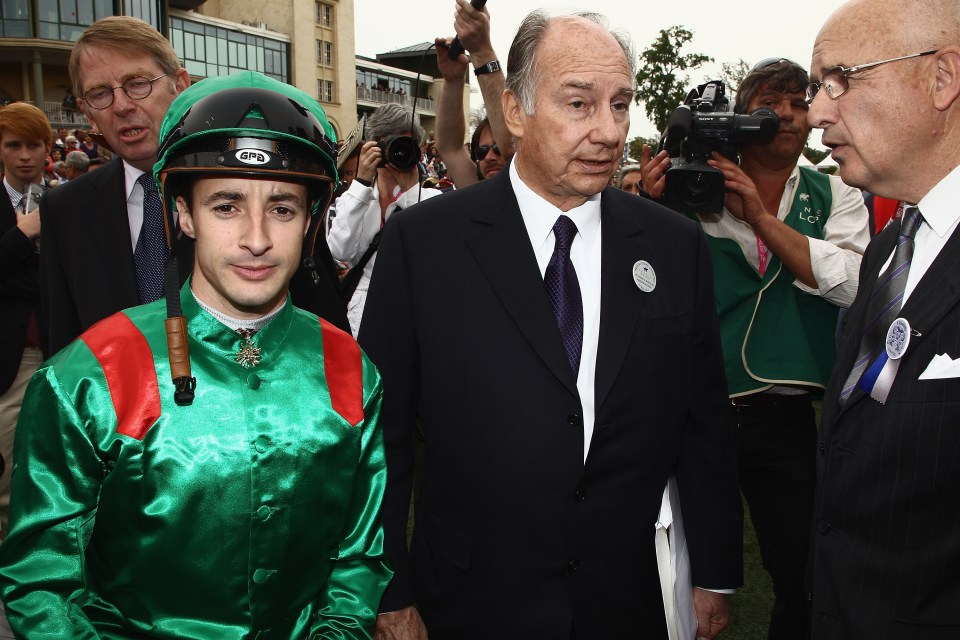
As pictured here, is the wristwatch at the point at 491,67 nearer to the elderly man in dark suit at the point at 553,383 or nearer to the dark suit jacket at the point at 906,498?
the elderly man in dark suit at the point at 553,383

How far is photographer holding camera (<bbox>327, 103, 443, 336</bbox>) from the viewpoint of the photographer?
3.96m

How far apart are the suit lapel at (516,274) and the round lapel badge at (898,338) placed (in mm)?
761

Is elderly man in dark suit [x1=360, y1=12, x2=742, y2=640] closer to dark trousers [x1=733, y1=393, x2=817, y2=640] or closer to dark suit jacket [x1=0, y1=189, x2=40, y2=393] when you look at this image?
dark trousers [x1=733, y1=393, x2=817, y2=640]

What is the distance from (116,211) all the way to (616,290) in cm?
157

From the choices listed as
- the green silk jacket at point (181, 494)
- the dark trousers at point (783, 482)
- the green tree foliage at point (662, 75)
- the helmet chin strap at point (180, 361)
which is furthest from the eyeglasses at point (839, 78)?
the green tree foliage at point (662, 75)

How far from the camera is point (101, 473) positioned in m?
1.52

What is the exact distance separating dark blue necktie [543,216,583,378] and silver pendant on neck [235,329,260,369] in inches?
32.2

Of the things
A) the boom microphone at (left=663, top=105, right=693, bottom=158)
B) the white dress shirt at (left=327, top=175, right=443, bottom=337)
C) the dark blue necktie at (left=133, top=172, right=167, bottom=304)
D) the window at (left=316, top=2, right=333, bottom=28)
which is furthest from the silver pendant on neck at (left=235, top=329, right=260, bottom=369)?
the window at (left=316, top=2, right=333, bottom=28)

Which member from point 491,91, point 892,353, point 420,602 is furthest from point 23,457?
point 491,91

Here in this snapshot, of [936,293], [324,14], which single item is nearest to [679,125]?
[936,293]

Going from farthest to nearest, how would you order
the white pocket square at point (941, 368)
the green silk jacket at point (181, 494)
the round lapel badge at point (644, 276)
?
1. the round lapel badge at point (644, 276)
2. the white pocket square at point (941, 368)
3. the green silk jacket at point (181, 494)

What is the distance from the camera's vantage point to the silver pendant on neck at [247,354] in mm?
1675

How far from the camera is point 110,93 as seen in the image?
252cm

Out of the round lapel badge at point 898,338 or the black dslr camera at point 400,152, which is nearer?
the round lapel badge at point 898,338
